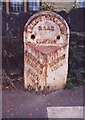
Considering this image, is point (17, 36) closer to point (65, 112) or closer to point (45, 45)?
point (45, 45)

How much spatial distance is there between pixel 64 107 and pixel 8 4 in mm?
6639

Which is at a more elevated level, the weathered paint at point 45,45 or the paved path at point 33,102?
the weathered paint at point 45,45

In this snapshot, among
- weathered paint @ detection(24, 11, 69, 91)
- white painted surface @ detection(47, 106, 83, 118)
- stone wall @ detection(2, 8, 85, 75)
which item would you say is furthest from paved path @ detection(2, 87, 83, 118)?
stone wall @ detection(2, 8, 85, 75)

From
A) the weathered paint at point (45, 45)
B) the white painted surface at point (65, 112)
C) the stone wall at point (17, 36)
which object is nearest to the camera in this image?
the white painted surface at point (65, 112)

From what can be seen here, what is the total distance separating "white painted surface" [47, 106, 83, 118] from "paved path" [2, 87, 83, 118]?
10 cm


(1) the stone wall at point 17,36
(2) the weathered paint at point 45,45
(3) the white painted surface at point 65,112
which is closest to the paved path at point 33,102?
(3) the white painted surface at point 65,112

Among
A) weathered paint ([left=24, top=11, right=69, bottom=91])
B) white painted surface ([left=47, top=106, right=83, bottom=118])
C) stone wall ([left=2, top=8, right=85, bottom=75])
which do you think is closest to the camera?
white painted surface ([left=47, top=106, right=83, bottom=118])

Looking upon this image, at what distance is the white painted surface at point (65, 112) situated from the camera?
214 inches

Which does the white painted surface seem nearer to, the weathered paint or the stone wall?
the weathered paint

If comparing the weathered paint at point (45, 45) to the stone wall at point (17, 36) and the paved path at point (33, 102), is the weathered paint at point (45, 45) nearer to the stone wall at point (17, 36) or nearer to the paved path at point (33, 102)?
the paved path at point (33, 102)

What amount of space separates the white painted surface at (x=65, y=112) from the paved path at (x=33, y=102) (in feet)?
0.31

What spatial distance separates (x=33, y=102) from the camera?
19.1ft

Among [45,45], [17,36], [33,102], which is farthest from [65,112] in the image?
[17,36]

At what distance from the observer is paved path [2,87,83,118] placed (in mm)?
5480
